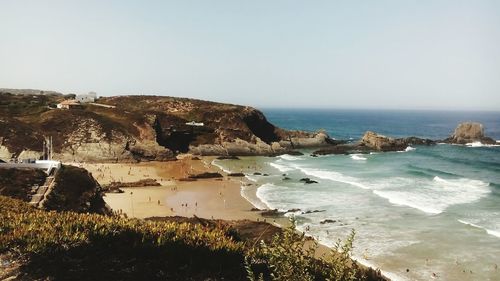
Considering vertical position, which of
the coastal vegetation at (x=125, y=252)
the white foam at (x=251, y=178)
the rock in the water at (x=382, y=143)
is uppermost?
the coastal vegetation at (x=125, y=252)

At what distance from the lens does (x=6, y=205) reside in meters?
16.2

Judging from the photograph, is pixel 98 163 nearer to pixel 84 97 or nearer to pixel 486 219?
pixel 486 219

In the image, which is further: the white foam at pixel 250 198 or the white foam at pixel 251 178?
the white foam at pixel 251 178

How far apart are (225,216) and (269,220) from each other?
12.2 feet

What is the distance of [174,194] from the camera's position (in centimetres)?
4375

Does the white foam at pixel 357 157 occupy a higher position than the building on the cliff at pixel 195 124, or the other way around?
the building on the cliff at pixel 195 124

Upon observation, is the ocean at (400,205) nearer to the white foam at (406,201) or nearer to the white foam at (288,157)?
the white foam at (406,201)

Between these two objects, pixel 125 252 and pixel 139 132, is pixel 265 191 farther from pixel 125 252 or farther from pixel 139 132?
pixel 125 252

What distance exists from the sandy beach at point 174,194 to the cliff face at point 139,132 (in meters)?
5.39

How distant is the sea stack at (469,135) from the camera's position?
98631mm

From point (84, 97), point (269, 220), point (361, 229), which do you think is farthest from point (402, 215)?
point (84, 97)

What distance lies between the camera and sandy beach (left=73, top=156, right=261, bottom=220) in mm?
36344

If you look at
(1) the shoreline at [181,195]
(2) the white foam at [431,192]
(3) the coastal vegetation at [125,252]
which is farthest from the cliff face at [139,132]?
(3) the coastal vegetation at [125,252]

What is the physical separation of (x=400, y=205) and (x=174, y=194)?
2119 cm
